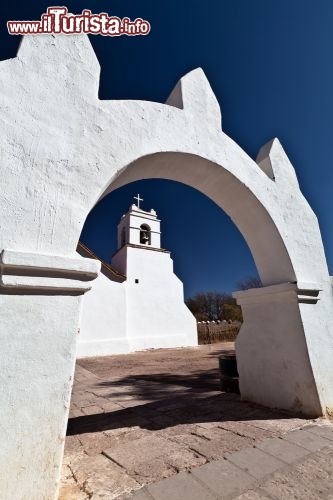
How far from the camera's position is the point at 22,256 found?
170 centimetres

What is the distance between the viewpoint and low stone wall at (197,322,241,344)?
17969 millimetres

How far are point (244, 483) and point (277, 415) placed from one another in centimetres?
155

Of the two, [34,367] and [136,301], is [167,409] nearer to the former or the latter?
[34,367]

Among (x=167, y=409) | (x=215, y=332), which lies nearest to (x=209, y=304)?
(x=215, y=332)

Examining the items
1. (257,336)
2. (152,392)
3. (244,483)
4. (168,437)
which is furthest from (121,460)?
(152,392)

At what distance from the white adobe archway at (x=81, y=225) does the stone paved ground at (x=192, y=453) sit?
46cm

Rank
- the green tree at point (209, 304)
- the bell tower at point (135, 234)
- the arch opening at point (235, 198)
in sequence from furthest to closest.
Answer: the green tree at point (209, 304) → the bell tower at point (135, 234) → the arch opening at point (235, 198)

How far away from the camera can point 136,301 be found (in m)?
14.8

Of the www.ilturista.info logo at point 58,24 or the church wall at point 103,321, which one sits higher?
the www.ilturista.info logo at point 58,24

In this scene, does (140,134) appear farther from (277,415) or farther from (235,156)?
(277,415)

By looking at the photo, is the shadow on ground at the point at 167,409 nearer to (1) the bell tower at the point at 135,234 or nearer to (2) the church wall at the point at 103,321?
(2) the church wall at the point at 103,321

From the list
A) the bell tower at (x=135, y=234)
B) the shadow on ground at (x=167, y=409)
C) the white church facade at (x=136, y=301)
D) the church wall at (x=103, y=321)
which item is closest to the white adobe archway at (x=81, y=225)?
the shadow on ground at (x=167, y=409)

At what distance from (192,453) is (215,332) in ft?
55.2

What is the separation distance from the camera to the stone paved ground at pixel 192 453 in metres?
1.75
